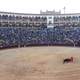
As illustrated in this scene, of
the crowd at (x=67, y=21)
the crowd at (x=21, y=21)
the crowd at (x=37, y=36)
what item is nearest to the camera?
the crowd at (x=37, y=36)

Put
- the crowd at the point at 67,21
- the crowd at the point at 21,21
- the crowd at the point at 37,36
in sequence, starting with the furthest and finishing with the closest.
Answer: the crowd at the point at 67,21 < the crowd at the point at 21,21 < the crowd at the point at 37,36

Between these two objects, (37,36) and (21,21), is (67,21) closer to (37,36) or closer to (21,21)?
(37,36)

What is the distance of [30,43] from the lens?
38.8 m

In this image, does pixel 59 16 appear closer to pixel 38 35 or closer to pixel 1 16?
pixel 38 35

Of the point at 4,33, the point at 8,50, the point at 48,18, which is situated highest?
the point at 48,18

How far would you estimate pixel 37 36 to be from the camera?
4088cm

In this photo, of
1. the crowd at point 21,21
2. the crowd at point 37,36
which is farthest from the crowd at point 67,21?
the crowd at point 21,21

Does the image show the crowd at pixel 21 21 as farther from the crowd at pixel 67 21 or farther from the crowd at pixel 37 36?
the crowd at pixel 67 21

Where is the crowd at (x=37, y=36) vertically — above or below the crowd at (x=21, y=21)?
below

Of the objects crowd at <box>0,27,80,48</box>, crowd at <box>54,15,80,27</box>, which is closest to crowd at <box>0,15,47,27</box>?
crowd at <box>0,27,80,48</box>

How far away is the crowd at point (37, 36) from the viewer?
38031mm

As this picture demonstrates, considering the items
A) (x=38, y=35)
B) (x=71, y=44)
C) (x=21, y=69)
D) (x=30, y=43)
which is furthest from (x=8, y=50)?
(x=21, y=69)

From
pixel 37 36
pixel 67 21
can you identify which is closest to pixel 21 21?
pixel 37 36

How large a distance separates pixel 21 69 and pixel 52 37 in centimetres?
2048
